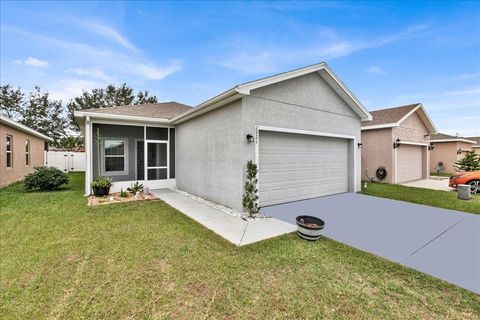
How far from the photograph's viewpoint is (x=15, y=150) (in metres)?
12.5

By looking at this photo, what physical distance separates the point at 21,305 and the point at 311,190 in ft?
26.2

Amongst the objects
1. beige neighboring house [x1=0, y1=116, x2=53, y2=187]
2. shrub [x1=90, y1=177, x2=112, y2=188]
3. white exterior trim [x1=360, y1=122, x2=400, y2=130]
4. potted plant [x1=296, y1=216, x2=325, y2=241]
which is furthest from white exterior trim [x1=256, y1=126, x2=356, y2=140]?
beige neighboring house [x1=0, y1=116, x2=53, y2=187]

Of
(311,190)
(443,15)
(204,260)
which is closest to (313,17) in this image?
(443,15)

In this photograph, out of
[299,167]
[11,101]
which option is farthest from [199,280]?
[11,101]

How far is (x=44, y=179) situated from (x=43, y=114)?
28164mm

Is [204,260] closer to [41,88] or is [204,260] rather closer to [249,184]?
[249,184]

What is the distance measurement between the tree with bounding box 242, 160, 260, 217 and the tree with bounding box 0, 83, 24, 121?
3844 centimetres

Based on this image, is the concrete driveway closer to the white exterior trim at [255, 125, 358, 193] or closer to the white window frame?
the white exterior trim at [255, 125, 358, 193]

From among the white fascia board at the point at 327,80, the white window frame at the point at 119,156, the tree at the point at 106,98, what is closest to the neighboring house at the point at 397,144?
the white fascia board at the point at 327,80

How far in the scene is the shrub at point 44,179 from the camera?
9.71 m

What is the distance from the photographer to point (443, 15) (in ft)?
28.8

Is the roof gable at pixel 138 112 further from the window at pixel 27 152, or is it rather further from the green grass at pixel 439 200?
the green grass at pixel 439 200

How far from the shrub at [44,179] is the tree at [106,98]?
24.9 metres

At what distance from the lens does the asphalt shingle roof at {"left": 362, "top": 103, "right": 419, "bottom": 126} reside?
1298 cm
